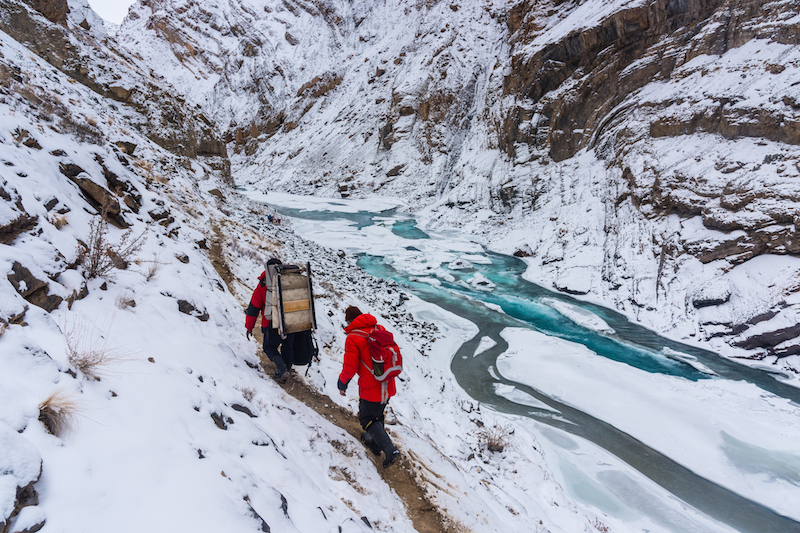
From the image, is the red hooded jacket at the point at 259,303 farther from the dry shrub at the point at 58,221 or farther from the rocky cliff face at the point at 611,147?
the rocky cliff face at the point at 611,147

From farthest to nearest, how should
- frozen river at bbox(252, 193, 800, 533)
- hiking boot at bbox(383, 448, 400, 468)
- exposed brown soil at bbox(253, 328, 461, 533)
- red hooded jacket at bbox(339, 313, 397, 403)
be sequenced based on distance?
1. frozen river at bbox(252, 193, 800, 533)
2. hiking boot at bbox(383, 448, 400, 468)
3. red hooded jacket at bbox(339, 313, 397, 403)
4. exposed brown soil at bbox(253, 328, 461, 533)

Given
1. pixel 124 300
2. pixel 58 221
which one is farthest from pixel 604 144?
pixel 58 221

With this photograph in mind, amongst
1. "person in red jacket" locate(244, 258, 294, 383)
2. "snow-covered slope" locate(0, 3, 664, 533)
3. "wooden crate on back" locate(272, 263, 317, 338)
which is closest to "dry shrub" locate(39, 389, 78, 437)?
"snow-covered slope" locate(0, 3, 664, 533)

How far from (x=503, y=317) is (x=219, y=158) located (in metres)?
20.4

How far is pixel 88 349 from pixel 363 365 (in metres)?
2.11

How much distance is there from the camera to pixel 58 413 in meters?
1.72

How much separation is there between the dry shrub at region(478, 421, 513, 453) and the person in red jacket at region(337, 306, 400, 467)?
9.18 feet

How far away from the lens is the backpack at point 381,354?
3420 mm

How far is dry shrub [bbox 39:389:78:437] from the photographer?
5.45 ft

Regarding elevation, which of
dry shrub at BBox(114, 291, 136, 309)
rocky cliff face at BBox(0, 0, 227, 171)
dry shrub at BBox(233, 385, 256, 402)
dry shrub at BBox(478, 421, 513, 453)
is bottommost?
dry shrub at BBox(478, 421, 513, 453)

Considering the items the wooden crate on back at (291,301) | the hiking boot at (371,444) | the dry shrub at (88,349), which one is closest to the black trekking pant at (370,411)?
the hiking boot at (371,444)

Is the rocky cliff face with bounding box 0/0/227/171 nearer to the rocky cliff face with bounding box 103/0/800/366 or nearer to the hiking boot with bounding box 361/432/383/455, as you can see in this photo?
the rocky cliff face with bounding box 103/0/800/366

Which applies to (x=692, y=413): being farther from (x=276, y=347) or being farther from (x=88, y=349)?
(x=88, y=349)

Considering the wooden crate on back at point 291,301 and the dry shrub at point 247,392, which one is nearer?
the dry shrub at point 247,392
